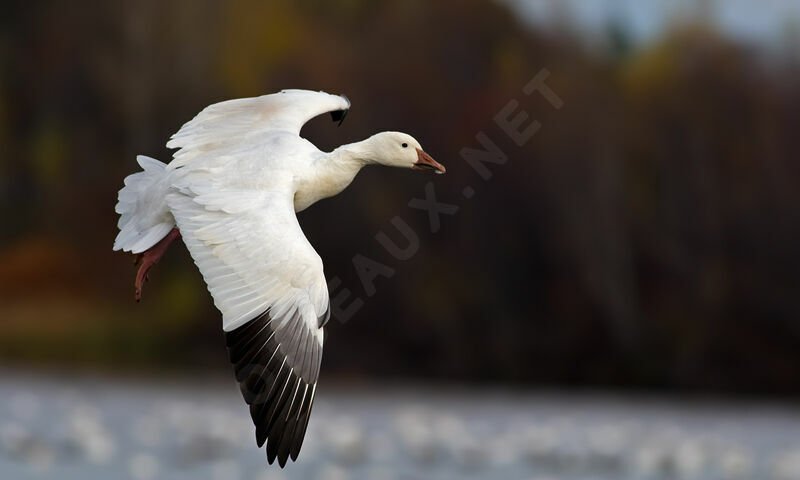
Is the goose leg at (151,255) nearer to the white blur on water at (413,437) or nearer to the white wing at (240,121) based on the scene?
the white wing at (240,121)

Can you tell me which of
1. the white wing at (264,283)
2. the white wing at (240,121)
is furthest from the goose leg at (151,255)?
the white wing at (264,283)

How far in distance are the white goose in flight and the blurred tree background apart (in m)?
12.3

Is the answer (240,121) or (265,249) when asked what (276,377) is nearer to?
(265,249)

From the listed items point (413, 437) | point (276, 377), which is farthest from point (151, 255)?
point (413, 437)

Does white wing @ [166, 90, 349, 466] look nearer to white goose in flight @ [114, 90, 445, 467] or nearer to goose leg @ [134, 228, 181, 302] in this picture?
white goose in flight @ [114, 90, 445, 467]

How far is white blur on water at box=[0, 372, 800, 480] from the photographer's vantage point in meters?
13.3

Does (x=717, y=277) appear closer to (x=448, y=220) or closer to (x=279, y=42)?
(x=448, y=220)

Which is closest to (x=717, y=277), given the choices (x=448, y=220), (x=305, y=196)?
(x=448, y=220)

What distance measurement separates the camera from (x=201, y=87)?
23.3m

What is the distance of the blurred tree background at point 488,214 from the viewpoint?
61.9ft

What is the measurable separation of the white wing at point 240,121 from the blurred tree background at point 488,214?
38.3 feet

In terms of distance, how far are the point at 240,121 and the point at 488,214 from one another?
48.3ft

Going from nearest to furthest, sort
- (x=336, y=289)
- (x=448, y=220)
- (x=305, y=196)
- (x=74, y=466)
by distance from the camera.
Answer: (x=305, y=196) → (x=74, y=466) → (x=336, y=289) → (x=448, y=220)

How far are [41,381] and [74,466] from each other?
646cm
